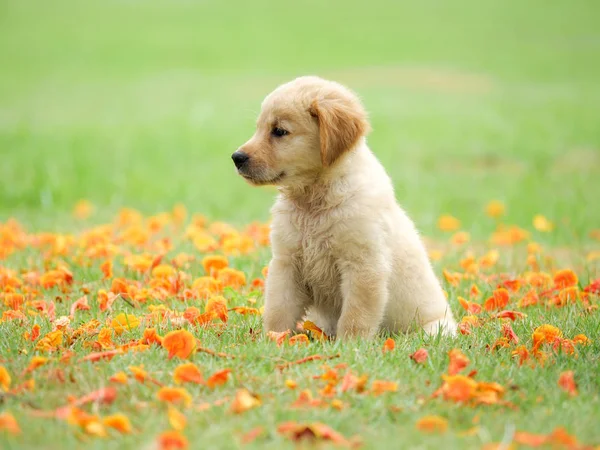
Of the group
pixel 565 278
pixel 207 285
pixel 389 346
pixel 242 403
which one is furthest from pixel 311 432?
pixel 565 278

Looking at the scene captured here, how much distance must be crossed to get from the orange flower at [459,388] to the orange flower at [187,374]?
989 mm

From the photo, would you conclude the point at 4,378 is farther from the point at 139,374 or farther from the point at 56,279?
the point at 56,279

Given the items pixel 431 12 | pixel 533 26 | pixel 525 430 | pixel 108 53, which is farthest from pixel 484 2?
pixel 525 430

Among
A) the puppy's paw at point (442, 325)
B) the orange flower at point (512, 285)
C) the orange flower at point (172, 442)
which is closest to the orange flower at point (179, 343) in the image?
the orange flower at point (172, 442)

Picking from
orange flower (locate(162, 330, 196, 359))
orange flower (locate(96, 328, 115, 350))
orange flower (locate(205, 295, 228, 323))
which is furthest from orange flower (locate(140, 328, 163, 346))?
orange flower (locate(205, 295, 228, 323))

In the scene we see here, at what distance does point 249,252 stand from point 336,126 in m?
2.32

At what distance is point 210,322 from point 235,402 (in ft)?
4.09

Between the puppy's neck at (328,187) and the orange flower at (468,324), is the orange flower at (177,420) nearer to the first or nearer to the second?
the puppy's neck at (328,187)

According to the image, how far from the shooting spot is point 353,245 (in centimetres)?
419

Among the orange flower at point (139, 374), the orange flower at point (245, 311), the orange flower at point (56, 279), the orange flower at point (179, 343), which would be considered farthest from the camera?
the orange flower at point (56, 279)

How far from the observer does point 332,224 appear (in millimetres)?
4234

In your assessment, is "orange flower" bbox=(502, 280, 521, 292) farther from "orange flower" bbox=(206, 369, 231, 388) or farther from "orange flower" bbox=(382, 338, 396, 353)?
"orange flower" bbox=(206, 369, 231, 388)

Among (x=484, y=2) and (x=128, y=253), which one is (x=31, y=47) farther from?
(x=128, y=253)

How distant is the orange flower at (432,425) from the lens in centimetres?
292
